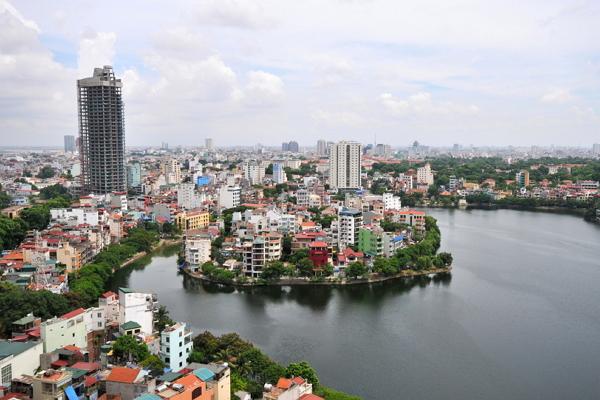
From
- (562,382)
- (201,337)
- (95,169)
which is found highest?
(95,169)

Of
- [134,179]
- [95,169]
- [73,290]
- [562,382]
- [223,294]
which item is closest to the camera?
[562,382]

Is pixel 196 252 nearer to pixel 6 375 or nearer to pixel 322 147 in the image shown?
pixel 6 375

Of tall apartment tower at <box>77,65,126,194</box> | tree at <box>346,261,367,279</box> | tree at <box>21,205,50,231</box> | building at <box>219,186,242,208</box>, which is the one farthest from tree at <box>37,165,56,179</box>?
tree at <box>346,261,367,279</box>

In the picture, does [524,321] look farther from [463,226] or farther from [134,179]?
[134,179]

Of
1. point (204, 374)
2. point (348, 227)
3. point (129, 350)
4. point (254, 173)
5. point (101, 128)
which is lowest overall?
point (129, 350)

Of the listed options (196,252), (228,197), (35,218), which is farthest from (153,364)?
(228,197)

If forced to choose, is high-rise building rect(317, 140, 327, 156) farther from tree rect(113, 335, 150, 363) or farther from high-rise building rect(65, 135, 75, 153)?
tree rect(113, 335, 150, 363)

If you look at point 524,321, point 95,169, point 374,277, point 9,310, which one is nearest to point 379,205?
point 374,277

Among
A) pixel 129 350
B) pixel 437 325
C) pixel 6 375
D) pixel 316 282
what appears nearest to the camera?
pixel 6 375
